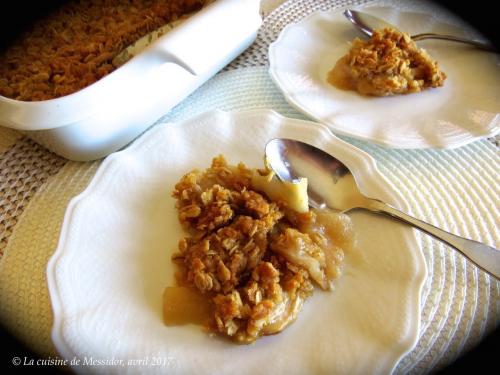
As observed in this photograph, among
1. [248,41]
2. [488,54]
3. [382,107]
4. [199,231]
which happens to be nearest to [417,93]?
[382,107]

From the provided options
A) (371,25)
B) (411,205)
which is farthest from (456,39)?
(411,205)

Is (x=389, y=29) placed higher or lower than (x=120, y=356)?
higher

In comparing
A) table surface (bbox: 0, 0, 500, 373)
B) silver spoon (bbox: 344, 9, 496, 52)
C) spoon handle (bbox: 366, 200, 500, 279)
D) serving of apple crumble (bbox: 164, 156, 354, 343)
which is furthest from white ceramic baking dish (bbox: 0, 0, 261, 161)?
spoon handle (bbox: 366, 200, 500, 279)

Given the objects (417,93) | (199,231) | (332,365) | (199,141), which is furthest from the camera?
(417,93)

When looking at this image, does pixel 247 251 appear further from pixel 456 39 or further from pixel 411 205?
pixel 456 39

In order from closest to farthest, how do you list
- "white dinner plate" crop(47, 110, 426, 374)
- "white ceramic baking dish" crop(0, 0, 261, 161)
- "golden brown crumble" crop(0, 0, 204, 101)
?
"white dinner plate" crop(47, 110, 426, 374) < "white ceramic baking dish" crop(0, 0, 261, 161) < "golden brown crumble" crop(0, 0, 204, 101)

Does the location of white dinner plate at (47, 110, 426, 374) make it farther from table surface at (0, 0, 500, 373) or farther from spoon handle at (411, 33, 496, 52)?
spoon handle at (411, 33, 496, 52)

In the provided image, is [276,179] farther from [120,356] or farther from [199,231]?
[120,356]
